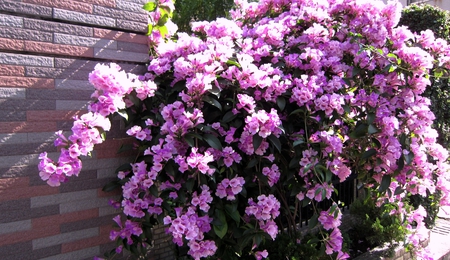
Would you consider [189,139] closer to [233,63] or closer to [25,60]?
[233,63]

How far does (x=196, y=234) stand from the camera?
1.73 meters

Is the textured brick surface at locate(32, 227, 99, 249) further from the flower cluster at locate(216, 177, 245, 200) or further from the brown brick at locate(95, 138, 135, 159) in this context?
the flower cluster at locate(216, 177, 245, 200)

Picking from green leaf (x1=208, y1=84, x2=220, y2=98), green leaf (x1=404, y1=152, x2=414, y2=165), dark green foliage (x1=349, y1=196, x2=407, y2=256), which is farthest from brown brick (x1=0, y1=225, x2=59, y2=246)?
dark green foliage (x1=349, y1=196, x2=407, y2=256)

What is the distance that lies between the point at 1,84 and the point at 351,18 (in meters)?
2.24

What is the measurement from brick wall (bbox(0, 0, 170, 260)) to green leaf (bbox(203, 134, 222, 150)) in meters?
0.68

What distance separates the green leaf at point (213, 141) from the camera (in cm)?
183

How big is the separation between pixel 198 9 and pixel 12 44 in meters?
4.23

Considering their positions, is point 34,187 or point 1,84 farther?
point 34,187

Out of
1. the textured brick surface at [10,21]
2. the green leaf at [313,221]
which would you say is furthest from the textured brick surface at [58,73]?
the green leaf at [313,221]

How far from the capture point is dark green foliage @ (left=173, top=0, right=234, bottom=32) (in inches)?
217

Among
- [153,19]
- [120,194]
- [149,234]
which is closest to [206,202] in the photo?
[149,234]

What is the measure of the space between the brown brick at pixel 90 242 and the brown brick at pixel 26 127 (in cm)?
66

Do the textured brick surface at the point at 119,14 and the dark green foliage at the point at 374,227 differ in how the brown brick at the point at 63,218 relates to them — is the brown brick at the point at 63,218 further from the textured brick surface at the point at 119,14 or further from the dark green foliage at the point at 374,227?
the dark green foliage at the point at 374,227

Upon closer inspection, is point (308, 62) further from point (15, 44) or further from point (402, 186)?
point (15, 44)
